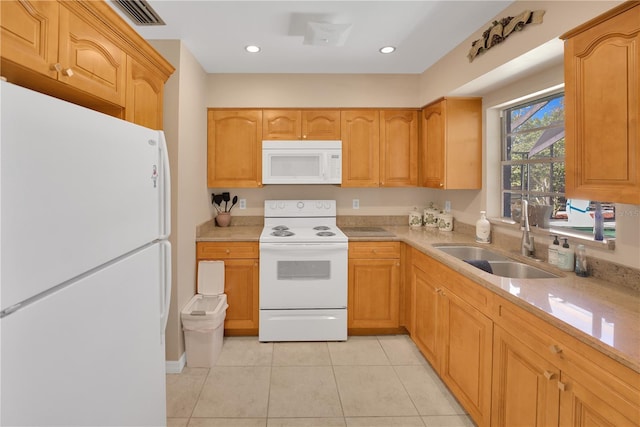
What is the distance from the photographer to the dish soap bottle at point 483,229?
8.84 ft

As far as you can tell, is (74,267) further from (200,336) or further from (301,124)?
(301,124)

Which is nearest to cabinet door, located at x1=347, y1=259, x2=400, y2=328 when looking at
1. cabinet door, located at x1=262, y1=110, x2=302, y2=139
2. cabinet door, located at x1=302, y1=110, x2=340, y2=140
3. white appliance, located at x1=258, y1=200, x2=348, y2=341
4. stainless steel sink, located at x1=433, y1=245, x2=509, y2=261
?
white appliance, located at x1=258, y1=200, x2=348, y2=341

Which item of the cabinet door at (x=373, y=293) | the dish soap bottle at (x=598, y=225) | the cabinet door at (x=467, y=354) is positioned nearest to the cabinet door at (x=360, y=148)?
the cabinet door at (x=373, y=293)

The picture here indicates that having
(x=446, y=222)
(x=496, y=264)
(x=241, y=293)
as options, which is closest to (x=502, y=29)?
(x=496, y=264)

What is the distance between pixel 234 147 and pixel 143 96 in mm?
1334

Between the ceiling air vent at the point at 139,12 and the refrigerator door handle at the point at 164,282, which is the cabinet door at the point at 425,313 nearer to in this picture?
the refrigerator door handle at the point at 164,282

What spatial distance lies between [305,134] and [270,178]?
56cm

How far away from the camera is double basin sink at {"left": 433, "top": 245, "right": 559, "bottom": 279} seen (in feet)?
6.73

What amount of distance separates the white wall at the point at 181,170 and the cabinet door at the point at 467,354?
1915mm

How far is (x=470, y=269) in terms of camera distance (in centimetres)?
188

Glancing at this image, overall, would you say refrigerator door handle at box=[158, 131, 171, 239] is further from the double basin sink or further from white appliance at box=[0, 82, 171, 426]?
the double basin sink

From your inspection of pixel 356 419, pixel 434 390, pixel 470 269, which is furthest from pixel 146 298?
pixel 434 390

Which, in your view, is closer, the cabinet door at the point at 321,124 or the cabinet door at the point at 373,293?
the cabinet door at the point at 373,293

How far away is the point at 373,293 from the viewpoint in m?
3.03
